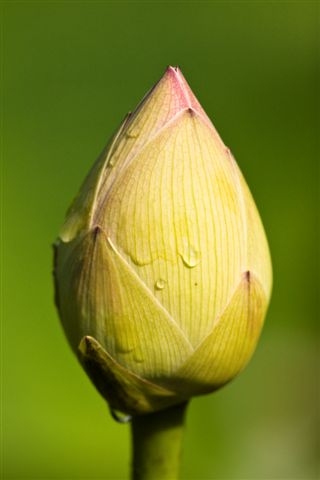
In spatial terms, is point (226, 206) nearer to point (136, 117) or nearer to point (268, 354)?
point (136, 117)

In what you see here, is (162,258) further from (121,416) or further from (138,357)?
(121,416)

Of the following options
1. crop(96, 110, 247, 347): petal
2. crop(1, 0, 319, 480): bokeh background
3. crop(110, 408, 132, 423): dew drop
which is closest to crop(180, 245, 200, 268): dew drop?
crop(96, 110, 247, 347): petal

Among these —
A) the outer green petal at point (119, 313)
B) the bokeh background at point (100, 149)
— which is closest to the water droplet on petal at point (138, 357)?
the outer green petal at point (119, 313)

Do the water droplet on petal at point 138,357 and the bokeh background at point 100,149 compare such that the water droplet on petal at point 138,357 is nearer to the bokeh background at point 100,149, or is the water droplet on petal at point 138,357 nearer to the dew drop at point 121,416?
the dew drop at point 121,416

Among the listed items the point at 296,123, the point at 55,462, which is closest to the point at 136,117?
the point at 55,462

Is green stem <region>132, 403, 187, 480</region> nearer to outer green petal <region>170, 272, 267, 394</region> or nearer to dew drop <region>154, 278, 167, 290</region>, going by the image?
outer green petal <region>170, 272, 267, 394</region>

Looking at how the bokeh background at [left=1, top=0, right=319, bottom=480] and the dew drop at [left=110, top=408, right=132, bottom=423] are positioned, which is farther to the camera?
the bokeh background at [left=1, top=0, right=319, bottom=480]
